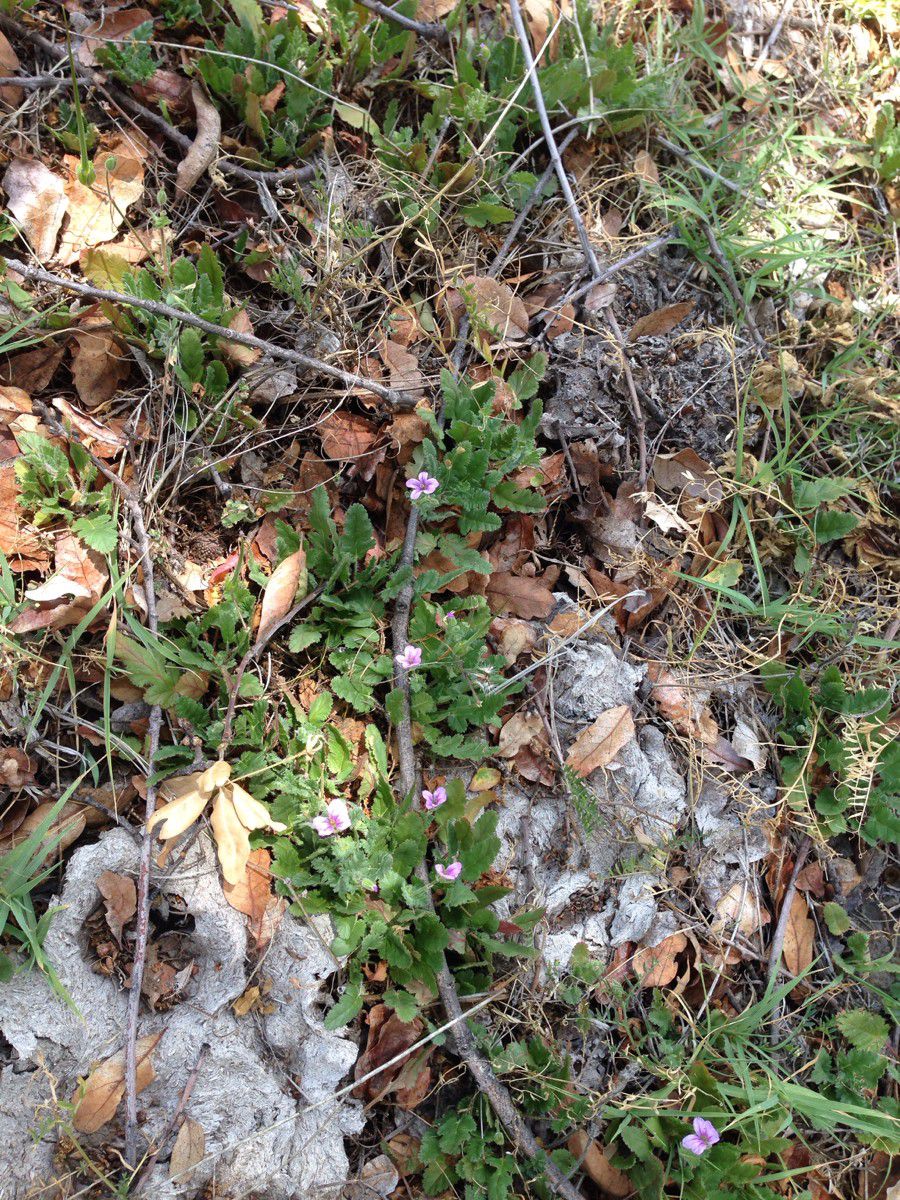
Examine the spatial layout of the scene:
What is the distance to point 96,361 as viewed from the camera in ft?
8.00

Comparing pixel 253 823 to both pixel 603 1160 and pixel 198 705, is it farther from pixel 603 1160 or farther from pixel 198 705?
pixel 603 1160

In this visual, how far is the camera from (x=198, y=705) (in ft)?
7.32

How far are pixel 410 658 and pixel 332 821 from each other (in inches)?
19.6

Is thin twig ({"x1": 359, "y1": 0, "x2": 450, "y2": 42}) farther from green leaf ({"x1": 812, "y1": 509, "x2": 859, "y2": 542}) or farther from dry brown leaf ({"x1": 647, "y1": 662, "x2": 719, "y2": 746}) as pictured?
dry brown leaf ({"x1": 647, "y1": 662, "x2": 719, "y2": 746})

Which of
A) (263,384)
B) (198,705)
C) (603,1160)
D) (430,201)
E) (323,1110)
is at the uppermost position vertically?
(430,201)

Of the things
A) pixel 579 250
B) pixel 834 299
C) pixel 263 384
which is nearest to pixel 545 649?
pixel 263 384

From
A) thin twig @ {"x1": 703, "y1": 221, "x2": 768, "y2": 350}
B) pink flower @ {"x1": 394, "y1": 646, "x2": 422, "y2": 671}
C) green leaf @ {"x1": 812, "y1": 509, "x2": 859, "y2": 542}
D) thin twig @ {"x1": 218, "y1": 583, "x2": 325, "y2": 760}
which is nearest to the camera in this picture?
thin twig @ {"x1": 218, "y1": 583, "x2": 325, "y2": 760}

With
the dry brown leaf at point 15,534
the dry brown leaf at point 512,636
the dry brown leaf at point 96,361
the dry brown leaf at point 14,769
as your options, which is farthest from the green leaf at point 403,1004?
the dry brown leaf at point 96,361

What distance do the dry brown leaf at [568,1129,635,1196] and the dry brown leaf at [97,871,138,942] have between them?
1.35m

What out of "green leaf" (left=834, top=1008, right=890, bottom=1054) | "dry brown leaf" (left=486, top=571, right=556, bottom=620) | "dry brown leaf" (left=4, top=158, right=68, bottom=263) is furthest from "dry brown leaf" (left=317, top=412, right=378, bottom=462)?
"green leaf" (left=834, top=1008, right=890, bottom=1054)

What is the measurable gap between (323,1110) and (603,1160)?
31.4 inches

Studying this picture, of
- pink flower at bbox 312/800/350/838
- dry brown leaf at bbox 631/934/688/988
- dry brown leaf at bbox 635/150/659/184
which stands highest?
dry brown leaf at bbox 635/150/659/184

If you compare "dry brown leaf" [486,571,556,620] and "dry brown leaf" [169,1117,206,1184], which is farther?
"dry brown leaf" [486,571,556,620]

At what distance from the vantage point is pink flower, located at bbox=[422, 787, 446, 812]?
2334mm
